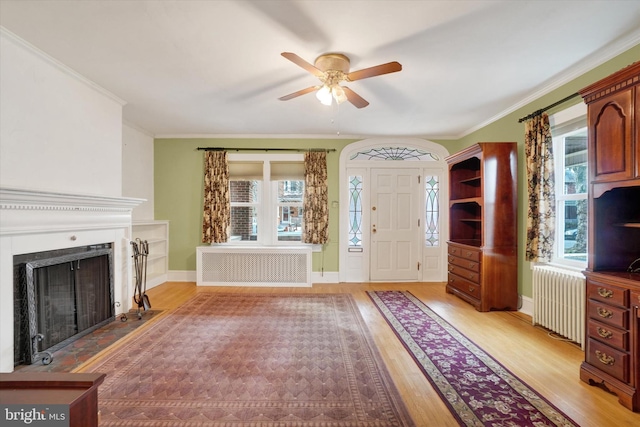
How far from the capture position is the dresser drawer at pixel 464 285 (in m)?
3.73

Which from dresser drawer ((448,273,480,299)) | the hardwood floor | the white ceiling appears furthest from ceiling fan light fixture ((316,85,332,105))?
dresser drawer ((448,273,480,299))

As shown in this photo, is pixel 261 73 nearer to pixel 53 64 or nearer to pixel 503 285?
pixel 53 64

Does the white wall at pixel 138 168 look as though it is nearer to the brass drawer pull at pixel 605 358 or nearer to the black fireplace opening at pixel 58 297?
the black fireplace opening at pixel 58 297

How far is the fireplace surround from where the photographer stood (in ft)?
7.13

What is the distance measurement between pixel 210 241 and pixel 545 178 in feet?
15.6

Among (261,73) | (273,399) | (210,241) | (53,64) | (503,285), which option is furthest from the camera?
(210,241)

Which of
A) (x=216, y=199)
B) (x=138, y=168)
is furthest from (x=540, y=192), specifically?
(x=138, y=168)

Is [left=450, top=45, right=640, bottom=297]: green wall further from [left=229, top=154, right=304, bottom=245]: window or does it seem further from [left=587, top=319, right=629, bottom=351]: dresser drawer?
[left=229, top=154, right=304, bottom=245]: window

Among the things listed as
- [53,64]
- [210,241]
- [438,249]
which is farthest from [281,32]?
[438,249]

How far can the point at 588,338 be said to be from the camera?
216cm

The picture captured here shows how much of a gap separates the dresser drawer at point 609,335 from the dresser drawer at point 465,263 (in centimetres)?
157

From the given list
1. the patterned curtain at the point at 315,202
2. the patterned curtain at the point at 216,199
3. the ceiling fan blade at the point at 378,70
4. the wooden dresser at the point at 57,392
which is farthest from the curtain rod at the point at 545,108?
the patterned curtain at the point at 216,199

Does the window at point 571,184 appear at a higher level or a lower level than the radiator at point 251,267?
higher

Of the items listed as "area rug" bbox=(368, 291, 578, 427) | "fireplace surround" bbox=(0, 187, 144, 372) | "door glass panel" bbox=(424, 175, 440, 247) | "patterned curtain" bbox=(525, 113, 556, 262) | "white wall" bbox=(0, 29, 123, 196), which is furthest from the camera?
"door glass panel" bbox=(424, 175, 440, 247)
